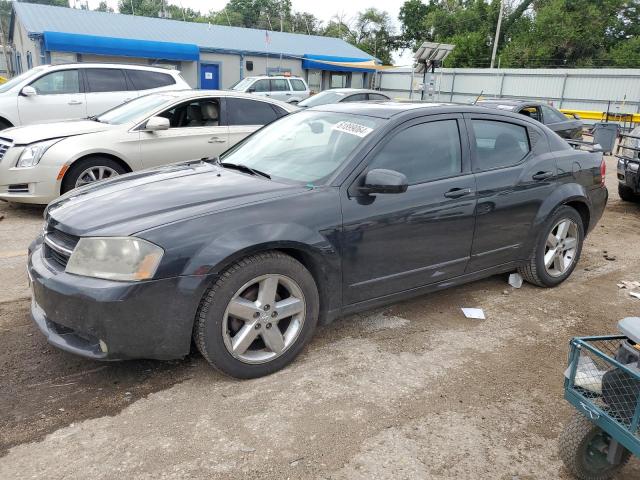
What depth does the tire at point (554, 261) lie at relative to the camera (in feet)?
15.3

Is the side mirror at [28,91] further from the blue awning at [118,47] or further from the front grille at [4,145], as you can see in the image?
the blue awning at [118,47]

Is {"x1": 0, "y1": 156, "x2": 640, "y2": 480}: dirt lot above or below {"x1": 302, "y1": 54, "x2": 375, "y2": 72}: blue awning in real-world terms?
below

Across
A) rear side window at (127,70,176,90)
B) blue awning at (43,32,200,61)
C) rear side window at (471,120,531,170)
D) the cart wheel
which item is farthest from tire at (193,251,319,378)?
blue awning at (43,32,200,61)

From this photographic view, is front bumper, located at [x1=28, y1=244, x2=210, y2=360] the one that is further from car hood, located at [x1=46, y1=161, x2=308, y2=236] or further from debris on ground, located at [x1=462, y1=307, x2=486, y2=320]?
debris on ground, located at [x1=462, y1=307, x2=486, y2=320]

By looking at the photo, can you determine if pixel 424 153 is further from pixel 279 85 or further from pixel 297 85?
pixel 297 85

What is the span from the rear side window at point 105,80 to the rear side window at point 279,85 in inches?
398

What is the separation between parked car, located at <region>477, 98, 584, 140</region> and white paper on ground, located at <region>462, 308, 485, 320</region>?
6243 mm

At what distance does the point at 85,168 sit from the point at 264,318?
169 inches

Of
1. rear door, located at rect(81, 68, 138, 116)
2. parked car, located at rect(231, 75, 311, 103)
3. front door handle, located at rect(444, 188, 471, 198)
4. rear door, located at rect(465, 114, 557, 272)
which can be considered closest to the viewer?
front door handle, located at rect(444, 188, 471, 198)

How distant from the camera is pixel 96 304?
2766 millimetres

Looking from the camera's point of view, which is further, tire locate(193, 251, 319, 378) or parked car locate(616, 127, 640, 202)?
parked car locate(616, 127, 640, 202)

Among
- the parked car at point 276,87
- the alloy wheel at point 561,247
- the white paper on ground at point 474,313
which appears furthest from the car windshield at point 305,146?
the parked car at point 276,87

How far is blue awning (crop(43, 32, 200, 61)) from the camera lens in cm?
2186

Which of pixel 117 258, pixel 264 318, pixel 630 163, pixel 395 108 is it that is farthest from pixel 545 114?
pixel 117 258
